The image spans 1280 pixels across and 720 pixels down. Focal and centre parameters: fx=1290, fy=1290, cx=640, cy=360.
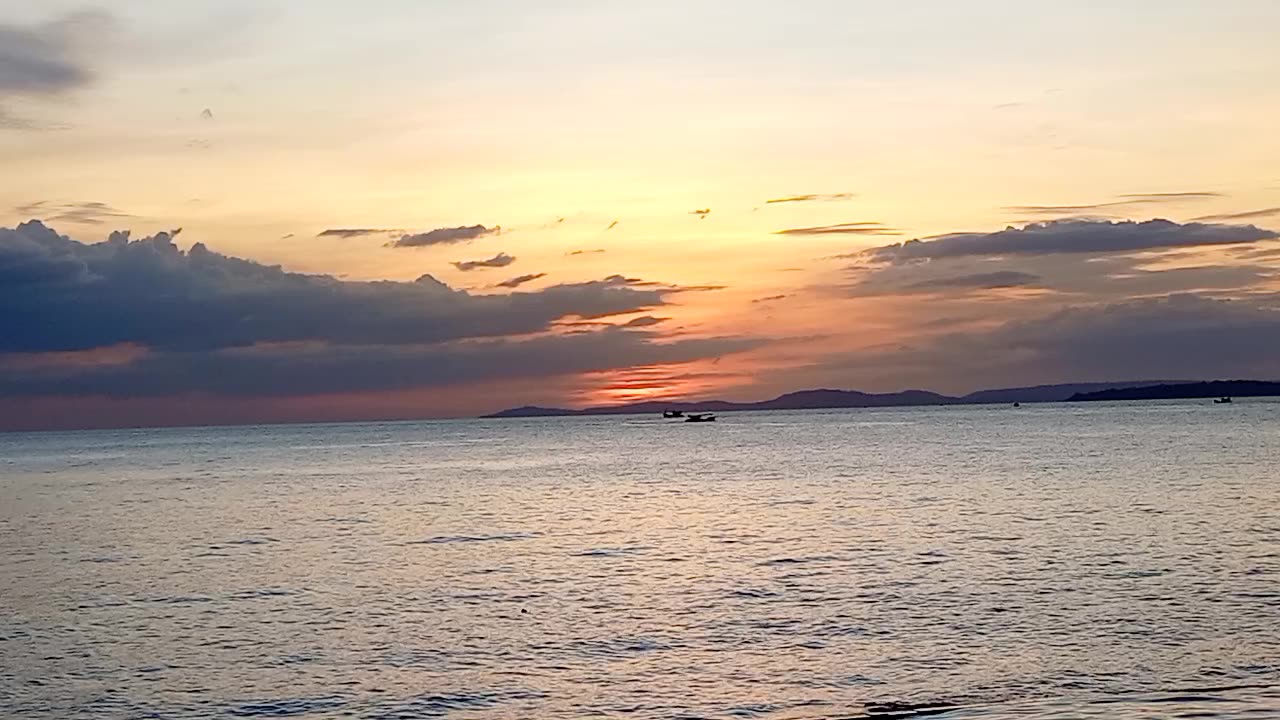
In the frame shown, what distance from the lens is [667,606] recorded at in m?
41.9

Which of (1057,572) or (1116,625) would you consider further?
(1057,572)

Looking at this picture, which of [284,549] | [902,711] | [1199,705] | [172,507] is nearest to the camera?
[1199,705]

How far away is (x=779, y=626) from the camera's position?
37531 mm

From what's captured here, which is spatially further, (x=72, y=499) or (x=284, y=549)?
(x=72, y=499)

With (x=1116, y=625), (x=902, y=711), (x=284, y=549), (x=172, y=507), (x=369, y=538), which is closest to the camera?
(x=902, y=711)

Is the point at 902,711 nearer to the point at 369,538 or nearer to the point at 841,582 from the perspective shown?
the point at 841,582

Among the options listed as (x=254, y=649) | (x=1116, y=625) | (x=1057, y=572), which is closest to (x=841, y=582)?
(x=1057, y=572)

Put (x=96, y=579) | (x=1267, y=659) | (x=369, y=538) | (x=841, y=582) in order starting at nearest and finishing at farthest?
(x=1267, y=659), (x=841, y=582), (x=96, y=579), (x=369, y=538)

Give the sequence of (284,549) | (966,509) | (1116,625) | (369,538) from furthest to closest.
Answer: (966,509) < (369,538) < (284,549) < (1116,625)

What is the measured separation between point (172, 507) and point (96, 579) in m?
42.8

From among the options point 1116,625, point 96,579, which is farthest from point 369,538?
point 1116,625

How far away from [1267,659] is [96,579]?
43.9 metres

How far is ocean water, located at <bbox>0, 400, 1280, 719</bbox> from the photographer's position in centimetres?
2958

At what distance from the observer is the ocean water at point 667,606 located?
29.6 metres
